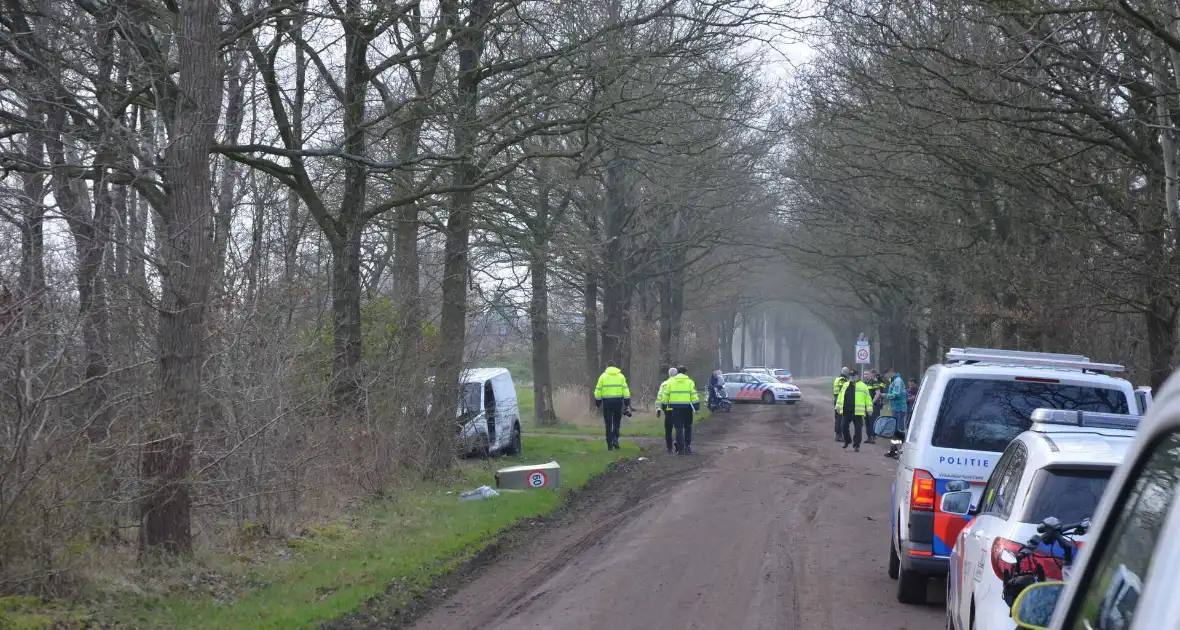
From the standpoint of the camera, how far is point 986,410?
945 centimetres

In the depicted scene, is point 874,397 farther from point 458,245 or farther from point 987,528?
point 987,528

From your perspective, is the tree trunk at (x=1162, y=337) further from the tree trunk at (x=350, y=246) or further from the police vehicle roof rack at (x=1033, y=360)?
the tree trunk at (x=350, y=246)

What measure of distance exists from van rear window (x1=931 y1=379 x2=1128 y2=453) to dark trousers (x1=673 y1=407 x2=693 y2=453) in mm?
14543

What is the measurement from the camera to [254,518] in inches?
474

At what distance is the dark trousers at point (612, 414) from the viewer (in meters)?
23.5

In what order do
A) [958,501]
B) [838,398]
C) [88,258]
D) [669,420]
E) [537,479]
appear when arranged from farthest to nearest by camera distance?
1. [838,398]
2. [669,420]
3. [537,479]
4. [88,258]
5. [958,501]

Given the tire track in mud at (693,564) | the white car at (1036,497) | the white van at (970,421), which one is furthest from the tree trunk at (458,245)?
the white car at (1036,497)

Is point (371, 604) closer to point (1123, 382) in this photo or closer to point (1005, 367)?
point (1005, 367)

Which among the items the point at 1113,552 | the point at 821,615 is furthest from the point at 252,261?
the point at 1113,552

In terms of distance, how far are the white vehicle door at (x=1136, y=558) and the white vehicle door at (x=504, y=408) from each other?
19709 mm

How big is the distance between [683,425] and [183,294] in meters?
15.6

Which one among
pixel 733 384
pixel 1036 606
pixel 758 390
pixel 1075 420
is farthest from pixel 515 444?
pixel 733 384

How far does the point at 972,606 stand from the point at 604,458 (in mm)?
16226

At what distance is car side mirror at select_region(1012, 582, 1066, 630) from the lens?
3938 millimetres
